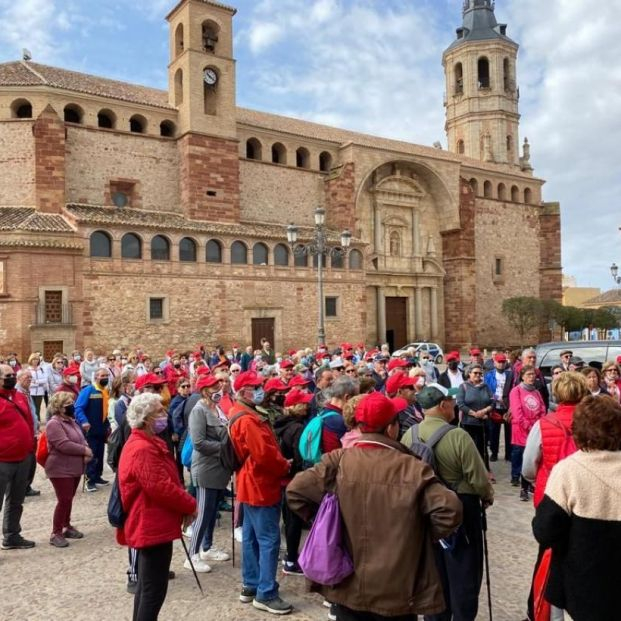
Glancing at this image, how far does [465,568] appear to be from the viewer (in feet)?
12.8

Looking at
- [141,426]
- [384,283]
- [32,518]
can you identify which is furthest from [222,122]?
[141,426]

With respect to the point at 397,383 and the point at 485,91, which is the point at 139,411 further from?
the point at 485,91

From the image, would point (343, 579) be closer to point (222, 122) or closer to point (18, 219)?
point (18, 219)

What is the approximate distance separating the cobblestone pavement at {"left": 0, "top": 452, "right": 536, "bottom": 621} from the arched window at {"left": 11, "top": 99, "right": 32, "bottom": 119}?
24384mm

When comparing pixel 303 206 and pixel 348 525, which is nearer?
pixel 348 525

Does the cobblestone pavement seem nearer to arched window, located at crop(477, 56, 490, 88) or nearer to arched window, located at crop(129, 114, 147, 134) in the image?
arched window, located at crop(129, 114, 147, 134)

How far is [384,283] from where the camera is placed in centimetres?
3538

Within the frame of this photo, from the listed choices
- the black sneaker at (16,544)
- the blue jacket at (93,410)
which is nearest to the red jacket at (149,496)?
the black sneaker at (16,544)

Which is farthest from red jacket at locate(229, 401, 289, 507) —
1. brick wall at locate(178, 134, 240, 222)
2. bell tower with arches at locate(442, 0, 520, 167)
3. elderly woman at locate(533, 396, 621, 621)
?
bell tower with arches at locate(442, 0, 520, 167)

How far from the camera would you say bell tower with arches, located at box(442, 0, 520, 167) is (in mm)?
51344

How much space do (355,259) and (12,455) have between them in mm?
26668

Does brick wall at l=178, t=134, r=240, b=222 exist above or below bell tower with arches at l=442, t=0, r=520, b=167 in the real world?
below

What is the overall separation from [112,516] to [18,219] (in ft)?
73.7

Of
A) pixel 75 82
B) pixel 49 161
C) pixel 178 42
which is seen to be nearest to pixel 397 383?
pixel 49 161
